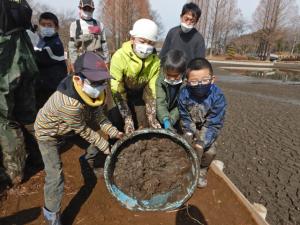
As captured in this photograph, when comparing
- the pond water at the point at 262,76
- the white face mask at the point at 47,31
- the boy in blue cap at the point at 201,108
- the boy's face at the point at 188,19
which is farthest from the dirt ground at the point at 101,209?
the pond water at the point at 262,76

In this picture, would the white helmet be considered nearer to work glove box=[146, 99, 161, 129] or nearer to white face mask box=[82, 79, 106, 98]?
work glove box=[146, 99, 161, 129]

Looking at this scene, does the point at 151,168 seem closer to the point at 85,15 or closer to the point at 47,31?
the point at 47,31

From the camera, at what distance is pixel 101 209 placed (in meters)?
3.16

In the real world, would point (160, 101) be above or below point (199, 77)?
below

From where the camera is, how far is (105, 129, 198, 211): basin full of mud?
249 centimetres

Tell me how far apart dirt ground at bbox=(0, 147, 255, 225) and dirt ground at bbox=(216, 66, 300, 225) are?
77cm

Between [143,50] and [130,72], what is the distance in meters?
0.31

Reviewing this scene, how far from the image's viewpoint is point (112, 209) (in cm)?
317

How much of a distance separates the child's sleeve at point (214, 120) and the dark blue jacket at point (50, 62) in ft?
7.34

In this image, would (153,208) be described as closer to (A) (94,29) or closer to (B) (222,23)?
(A) (94,29)

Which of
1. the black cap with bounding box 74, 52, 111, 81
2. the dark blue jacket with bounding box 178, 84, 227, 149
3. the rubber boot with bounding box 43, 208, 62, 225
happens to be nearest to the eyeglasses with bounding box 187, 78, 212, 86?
the dark blue jacket with bounding box 178, 84, 227, 149

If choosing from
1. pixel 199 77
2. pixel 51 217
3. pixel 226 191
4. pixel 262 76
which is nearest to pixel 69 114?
pixel 51 217

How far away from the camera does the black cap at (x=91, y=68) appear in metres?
2.37

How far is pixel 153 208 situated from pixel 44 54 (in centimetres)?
274
